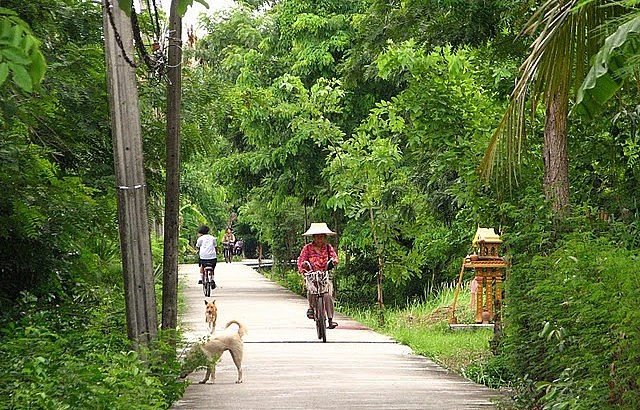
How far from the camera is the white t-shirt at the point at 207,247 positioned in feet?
106

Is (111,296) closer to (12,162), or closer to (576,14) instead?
(12,162)

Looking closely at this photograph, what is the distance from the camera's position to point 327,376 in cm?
1409

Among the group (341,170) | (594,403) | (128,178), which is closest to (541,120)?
(128,178)

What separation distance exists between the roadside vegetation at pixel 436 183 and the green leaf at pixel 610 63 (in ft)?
0.05

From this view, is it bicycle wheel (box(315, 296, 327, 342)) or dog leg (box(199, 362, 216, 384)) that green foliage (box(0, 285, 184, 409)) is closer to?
dog leg (box(199, 362, 216, 384))

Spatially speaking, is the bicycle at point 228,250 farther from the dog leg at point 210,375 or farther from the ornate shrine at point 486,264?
the dog leg at point 210,375

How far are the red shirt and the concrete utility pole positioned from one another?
868 cm

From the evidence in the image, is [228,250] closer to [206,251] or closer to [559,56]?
[206,251]

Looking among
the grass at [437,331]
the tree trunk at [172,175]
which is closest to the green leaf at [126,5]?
the tree trunk at [172,175]

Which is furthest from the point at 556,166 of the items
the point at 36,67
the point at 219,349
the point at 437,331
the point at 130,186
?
the point at 437,331

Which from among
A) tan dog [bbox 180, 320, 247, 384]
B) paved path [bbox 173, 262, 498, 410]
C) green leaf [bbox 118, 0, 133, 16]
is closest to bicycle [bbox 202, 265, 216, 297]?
paved path [bbox 173, 262, 498, 410]

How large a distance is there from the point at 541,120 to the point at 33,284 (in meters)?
6.13

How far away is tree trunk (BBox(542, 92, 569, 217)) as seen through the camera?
11484mm

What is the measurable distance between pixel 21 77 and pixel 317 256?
1611cm
